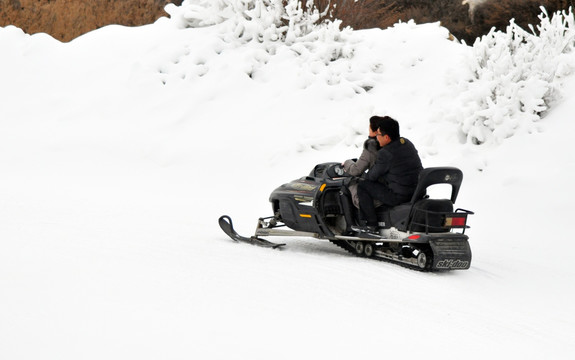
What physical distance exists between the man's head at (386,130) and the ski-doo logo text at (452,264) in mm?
1356

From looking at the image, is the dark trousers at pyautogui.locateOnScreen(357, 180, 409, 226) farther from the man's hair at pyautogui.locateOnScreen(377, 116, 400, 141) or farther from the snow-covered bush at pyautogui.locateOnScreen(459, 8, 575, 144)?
the snow-covered bush at pyautogui.locateOnScreen(459, 8, 575, 144)

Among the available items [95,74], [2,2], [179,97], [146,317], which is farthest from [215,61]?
[146,317]

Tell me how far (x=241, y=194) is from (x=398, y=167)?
15.6ft

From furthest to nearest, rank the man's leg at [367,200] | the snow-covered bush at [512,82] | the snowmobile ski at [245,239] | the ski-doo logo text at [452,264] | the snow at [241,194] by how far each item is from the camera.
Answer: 1. the snow-covered bush at [512,82]
2. the snowmobile ski at [245,239]
3. the man's leg at [367,200]
4. the ski-doo logo text at [452,264]
5. the snow at [241,194]

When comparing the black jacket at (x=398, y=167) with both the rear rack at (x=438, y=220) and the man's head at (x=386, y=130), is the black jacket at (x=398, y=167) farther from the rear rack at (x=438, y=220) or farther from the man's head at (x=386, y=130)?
the rear rack at (x=438, y=220)

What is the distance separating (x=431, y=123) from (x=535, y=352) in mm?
7975

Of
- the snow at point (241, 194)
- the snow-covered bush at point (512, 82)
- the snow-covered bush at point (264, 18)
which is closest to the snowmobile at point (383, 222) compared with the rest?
the snow at point (241, 194)

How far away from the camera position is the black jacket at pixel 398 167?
8.16 meters

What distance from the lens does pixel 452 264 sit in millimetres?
7949

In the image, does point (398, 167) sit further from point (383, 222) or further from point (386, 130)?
point (383, 222)

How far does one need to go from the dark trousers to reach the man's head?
1.47 ft

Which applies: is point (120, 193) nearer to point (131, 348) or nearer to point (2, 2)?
point (131, 348)

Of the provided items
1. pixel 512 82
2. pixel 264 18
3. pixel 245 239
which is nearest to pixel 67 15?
pixel 264 18

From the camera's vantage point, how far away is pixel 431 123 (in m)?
13.5
